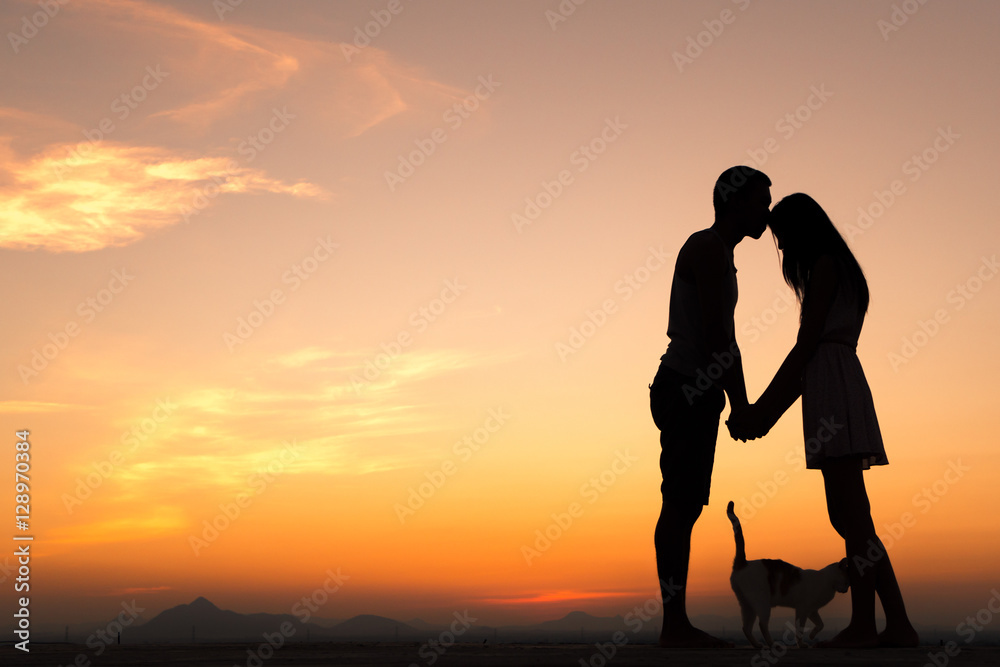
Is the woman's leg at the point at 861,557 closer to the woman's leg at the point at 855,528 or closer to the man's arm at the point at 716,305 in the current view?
the woman's leg at the point at 855,528

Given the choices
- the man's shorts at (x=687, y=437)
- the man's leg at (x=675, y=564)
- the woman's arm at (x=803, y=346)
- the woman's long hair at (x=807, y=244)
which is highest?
the woman's long hair at (x=807, y=244)

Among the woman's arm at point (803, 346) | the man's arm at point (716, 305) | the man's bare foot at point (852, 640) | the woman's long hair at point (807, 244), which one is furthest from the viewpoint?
the woman's long hair at point (807, 244)

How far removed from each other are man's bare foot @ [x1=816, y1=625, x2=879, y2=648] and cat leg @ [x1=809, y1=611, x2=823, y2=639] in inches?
6.0

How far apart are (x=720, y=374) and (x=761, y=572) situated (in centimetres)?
127

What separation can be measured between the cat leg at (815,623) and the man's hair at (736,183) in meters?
2.75

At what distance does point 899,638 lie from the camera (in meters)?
5.18

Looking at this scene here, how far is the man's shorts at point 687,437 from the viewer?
18.1 ft

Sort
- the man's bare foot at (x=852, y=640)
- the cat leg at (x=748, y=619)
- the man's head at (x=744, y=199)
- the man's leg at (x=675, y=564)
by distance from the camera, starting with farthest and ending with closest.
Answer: the man's head at (x=744, y=199) < the cat leg at (x=748, y=619) < the man's leg at (x=675, y=564) < the man's bare foot at (x=852, y=640)

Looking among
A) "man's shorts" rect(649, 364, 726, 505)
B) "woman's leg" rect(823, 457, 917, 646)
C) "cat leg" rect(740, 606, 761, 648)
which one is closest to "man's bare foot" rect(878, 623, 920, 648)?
"woman's leg" rect(823, 457, 917, 646)

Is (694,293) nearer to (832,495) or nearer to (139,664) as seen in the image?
(832,495)

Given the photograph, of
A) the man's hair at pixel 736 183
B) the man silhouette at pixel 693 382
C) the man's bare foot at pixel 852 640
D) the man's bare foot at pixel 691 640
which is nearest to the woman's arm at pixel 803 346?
the man silhouette at pixel 693 382

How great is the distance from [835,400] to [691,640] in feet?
5.95

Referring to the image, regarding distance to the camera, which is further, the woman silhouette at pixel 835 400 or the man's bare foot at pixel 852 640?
the woman silhouette at pixel 835 400

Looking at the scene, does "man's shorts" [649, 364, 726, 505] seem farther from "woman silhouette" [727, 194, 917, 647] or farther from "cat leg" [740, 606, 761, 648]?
"cat leg" [740, 606, 761, 648]
